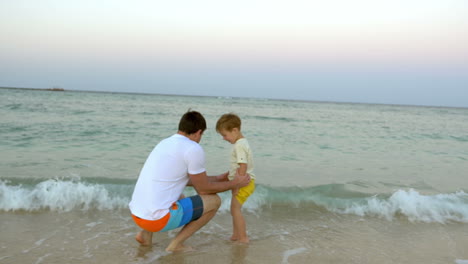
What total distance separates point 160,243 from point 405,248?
274 centimetres

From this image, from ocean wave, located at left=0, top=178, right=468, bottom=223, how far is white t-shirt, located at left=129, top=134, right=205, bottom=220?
191cm

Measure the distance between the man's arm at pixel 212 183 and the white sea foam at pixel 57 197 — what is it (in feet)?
7.02

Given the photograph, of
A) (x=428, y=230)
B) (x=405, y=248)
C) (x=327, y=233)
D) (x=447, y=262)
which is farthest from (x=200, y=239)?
(x=428, y=230)

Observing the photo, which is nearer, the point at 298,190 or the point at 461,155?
the point at 298,190

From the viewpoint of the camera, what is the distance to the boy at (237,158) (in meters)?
3.51

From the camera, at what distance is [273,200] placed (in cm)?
541

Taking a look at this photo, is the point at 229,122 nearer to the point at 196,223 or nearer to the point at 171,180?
the point at 171,180

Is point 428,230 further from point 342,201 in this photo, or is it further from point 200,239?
point 200,239

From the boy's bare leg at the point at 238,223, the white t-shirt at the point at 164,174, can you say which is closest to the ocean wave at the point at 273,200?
the boy's bare leg at the point at 238,223

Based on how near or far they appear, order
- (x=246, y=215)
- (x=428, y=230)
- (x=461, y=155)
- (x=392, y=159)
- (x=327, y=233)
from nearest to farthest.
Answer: (x=327, y=233)
(x=428, y=230)
(x=246, y=215)
(x=392, y=159)
(x=461, y=155)

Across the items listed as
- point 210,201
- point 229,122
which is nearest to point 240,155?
point 229,122

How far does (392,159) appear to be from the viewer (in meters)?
9.05

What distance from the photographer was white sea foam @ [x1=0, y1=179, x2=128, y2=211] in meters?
4.71

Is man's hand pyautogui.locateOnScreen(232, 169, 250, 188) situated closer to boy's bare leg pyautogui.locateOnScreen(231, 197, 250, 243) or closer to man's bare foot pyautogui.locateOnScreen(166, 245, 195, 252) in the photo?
boy's bare leg pyautogui.locateOnScreen(231, 197, 250, 243)
